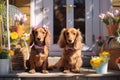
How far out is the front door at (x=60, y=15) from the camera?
22.0 ft

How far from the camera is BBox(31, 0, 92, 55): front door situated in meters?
6.71

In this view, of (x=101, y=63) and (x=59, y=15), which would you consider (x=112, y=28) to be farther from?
(x=59, y=15)

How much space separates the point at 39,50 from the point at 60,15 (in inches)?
69.7

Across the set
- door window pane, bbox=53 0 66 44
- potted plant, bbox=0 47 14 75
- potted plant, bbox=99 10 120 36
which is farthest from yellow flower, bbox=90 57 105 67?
door window pane, bbox=53 0 66 44

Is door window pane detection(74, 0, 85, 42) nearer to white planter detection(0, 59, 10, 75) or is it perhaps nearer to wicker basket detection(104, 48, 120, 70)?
wicker basket detection(104, 48, 120, 70)

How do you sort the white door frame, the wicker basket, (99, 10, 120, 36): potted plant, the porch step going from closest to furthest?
the porch step → the wicker basket → (99, 10, 120, 36): potted plant → the white door frame

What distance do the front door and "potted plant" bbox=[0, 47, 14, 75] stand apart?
1.65 metres

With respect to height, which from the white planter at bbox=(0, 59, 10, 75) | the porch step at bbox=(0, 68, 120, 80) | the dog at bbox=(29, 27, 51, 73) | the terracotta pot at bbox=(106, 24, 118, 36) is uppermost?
the terracotta pot at bbox=(106, 24, 118, 36)

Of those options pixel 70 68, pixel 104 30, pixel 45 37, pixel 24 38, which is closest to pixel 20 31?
pixel 24 38

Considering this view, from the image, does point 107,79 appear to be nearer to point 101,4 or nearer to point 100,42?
point 100,42

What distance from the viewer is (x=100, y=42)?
20.7 feet

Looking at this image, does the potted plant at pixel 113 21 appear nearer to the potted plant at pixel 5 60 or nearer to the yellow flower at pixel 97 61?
the yellow flower at pixel 97 61

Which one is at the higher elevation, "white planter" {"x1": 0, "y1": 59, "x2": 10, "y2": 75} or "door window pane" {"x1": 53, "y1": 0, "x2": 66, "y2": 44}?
"door window pane" {"x1": 53, "y1": 0, "x2": 66, "y2": 44}

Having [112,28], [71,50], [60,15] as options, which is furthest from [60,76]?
[60,15]
